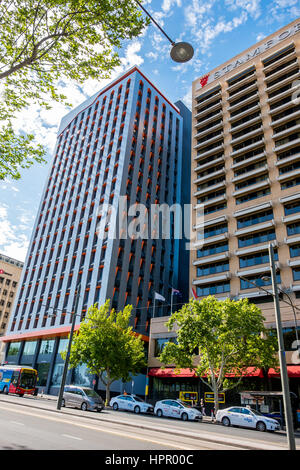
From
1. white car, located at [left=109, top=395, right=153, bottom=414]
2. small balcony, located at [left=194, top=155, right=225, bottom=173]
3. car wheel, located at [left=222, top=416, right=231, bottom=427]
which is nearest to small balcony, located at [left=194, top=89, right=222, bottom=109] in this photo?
small balcony, located at [left=194, top=155, right=225, bottom=173]

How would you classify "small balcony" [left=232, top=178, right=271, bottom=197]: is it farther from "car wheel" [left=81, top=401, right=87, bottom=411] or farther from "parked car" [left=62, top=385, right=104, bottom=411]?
"car wheel" [left=81, top=401, right=87, bottom=411]

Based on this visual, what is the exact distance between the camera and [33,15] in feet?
41.9

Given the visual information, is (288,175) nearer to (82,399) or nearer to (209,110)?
(209,110)

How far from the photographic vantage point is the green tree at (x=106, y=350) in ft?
109

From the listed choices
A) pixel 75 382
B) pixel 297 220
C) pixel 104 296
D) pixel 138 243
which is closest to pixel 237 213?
pixel 297 220

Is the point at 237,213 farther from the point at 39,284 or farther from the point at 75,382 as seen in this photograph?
the point at 39,284

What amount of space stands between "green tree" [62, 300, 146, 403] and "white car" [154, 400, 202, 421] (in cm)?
795

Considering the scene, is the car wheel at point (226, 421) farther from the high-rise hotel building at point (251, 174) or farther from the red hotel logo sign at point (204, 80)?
the red hotel logo sign at point (204, 80)

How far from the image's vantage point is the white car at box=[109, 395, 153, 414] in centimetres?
2700

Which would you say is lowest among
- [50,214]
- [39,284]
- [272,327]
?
[272,327]

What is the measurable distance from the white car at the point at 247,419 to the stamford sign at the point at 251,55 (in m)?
51.8

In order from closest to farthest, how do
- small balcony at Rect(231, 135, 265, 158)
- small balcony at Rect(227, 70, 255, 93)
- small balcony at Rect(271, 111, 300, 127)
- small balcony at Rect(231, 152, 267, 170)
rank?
small balcony at Rect(271, 111, 300, 127)
small balcony at Rect(231, 152, 267, 170)
small balcony at Rect(231, 135, 265, 158)
small balcony at Rect(227, 70, 255, 93)

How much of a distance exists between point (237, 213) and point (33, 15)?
35.9 meters

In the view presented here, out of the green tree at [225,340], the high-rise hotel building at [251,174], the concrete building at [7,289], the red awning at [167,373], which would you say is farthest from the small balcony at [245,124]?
the concrete building at [7,289]
